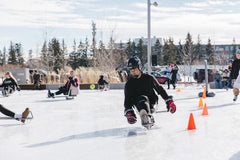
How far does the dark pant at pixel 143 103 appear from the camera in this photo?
5.73m

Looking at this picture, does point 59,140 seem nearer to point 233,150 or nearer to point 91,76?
point 233,150

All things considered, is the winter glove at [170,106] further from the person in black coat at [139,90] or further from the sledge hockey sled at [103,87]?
the sledge hockey sled at [103,87]

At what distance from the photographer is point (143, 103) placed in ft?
19.0

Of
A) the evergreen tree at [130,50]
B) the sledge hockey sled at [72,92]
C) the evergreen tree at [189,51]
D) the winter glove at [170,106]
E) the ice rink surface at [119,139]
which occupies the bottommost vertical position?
the ice rink surface at [119,139]

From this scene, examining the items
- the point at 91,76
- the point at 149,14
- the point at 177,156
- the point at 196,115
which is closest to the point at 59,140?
the point at 177,156

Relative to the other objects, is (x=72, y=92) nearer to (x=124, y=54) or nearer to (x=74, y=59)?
(x=124, y=54)

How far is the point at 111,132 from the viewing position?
6.08 meters

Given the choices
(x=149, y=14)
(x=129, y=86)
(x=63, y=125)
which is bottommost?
(x=63, y=125)

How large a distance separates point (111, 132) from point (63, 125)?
1448 millimetres

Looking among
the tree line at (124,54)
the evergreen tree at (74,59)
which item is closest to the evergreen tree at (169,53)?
the tree line at (124,54)

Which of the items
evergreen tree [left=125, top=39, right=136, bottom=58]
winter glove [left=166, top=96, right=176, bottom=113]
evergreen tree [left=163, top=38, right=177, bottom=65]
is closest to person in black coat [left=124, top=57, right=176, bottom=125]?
winter glove [left=166, top=96, right=176, bottom=113]

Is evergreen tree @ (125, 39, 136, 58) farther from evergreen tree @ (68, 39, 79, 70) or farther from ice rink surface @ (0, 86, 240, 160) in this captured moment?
ice rink surface @ (0, 86, 240, 160)

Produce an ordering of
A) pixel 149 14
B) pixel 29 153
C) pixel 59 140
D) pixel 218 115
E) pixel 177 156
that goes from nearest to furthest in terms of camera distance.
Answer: pixel 177 156 < pixel 29 153 < pixel 59 140 < pixel 218 115 < pixel 149 14

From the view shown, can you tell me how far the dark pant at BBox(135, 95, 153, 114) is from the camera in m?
5.73
